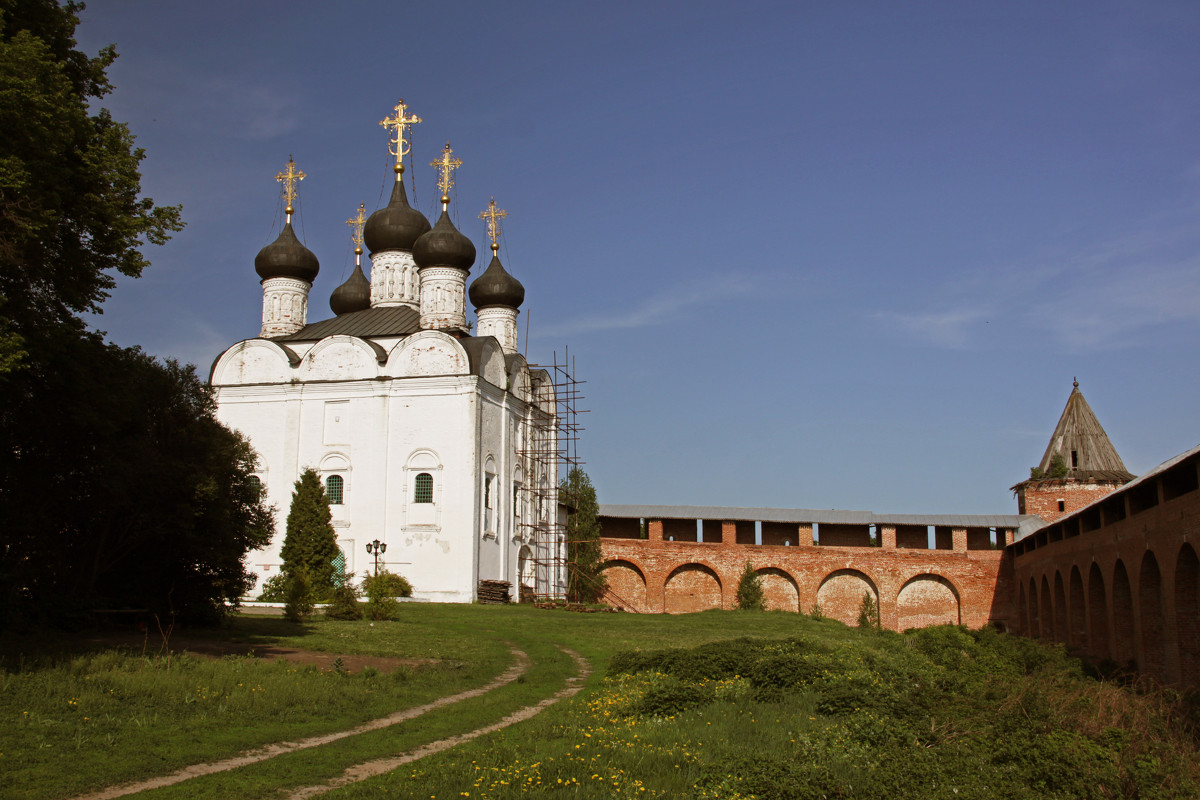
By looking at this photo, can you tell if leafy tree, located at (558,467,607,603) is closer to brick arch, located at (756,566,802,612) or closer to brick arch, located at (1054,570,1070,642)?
brick arch, located at (756,566,802,612)

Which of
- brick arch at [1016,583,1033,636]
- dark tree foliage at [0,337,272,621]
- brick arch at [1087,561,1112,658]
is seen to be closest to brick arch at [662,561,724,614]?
brick arch at [1016,583,1033,636]

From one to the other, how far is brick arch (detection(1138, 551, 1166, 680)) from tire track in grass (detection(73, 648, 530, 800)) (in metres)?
11.4

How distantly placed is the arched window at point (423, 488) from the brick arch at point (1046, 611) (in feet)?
54.7

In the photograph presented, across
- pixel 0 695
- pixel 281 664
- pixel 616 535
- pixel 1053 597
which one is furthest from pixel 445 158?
pixel 0 695

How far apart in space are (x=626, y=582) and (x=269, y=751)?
28.0 meters

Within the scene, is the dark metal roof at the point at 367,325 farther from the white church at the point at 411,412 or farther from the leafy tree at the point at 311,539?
the leafy tree at the point at 311,539

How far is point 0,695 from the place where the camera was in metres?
9.18

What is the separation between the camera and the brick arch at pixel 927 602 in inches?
1350

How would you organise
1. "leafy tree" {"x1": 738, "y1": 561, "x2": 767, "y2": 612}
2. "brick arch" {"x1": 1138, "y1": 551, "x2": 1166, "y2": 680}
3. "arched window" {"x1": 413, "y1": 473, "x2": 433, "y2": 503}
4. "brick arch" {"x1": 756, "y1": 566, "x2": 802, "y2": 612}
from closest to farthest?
1. "brick arch" {"x1": 1138, "y1": 551, "x2": 1166, "y2": 680}
2. "arched window" {"x1": 413, "y1": 473, "x2": 433, "y2": 503}
3. "leafy tree" {"x1": 738, "y1": 561, "x2": 767, "y2": 612}
4. "brick arch" {"x1": 756, "y1": 566, "x2": 802, "y2": 612}

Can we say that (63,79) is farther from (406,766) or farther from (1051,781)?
(1051,781)

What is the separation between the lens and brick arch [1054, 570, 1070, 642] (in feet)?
80.2

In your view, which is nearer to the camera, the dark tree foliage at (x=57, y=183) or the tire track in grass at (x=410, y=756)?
the tire track in grass at (x=410, y=756)

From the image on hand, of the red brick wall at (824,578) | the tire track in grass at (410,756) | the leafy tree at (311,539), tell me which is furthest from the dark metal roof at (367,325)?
the tire track in grass at (410,756)

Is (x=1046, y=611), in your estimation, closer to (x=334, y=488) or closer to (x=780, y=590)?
(x=780, y=590)
